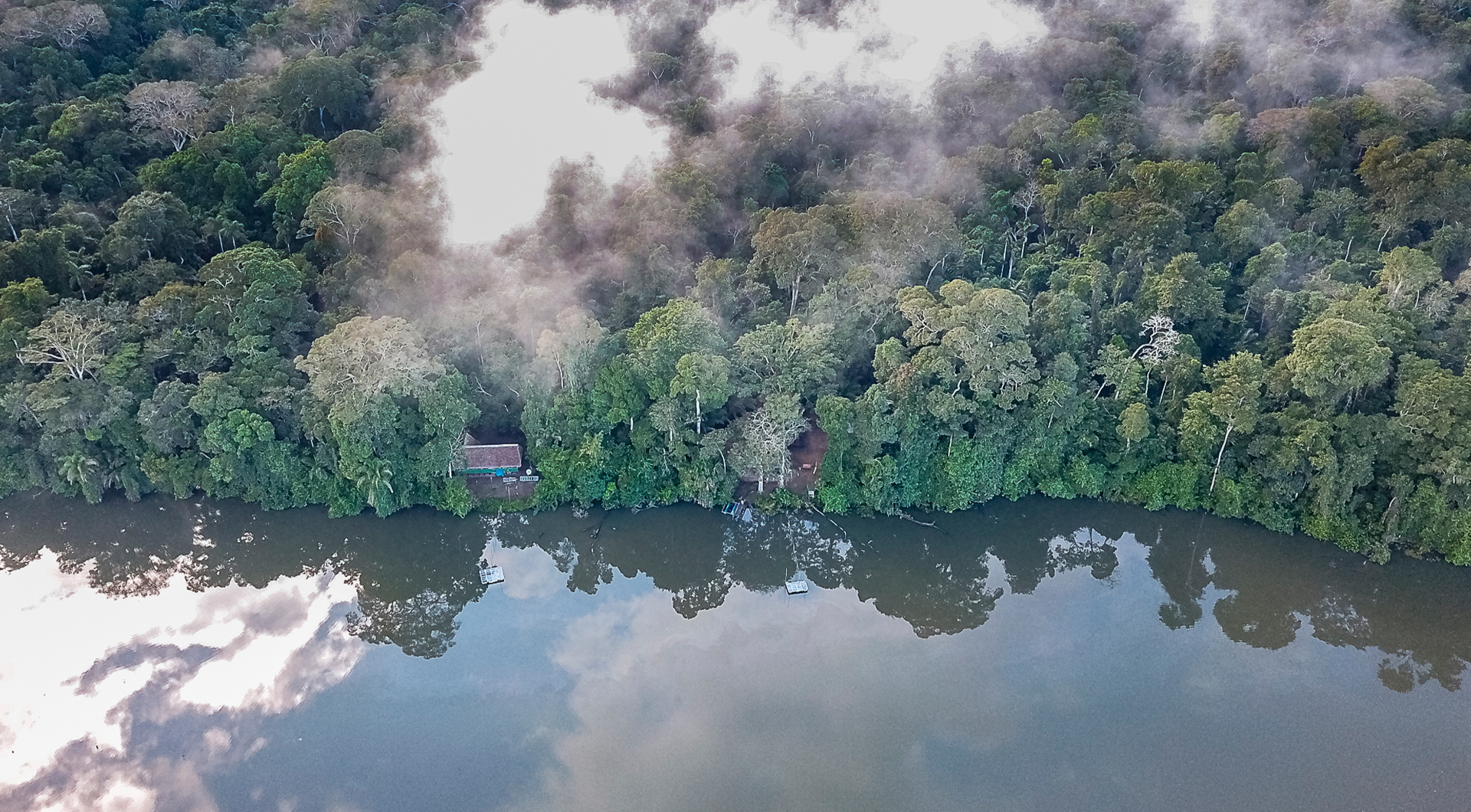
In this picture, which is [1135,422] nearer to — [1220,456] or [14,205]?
[1220,456]

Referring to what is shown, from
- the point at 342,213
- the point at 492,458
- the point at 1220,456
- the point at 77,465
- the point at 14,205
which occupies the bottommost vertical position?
the point at 1220,456

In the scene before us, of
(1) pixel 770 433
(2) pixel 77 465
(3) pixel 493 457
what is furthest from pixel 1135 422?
(2) pixel 77 465

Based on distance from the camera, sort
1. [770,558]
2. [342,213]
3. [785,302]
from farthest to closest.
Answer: [342,213], [785,302], [770,558]

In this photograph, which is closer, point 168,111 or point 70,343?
point 70,343

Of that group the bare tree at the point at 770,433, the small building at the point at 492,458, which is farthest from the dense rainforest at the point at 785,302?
the small building at the point at 492,458

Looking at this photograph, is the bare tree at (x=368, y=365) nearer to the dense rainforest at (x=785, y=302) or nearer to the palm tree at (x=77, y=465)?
the dense rainforest at (x=785, y=302)

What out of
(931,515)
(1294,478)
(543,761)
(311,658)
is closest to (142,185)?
(311,658)

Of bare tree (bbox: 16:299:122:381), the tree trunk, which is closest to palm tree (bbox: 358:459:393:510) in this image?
bare tree (bbox: 16:299:122:381)
